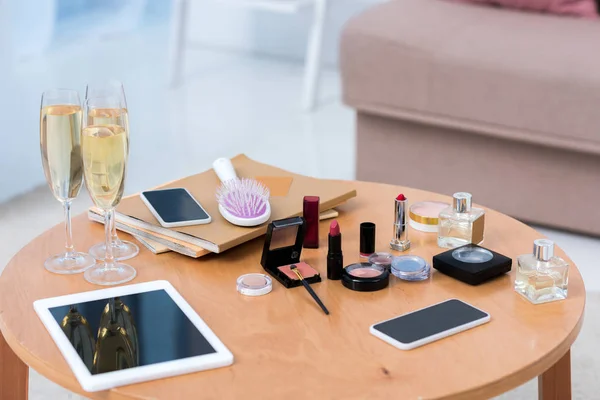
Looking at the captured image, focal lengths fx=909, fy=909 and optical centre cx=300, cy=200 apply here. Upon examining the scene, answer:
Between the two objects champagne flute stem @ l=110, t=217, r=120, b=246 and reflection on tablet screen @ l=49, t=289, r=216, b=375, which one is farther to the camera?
champagne flute stem @ l=110, t=217, r=120, b=246

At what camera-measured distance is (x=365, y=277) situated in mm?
1093

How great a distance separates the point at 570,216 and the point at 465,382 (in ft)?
4.04

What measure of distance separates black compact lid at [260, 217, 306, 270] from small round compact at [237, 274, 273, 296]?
36 millimetres

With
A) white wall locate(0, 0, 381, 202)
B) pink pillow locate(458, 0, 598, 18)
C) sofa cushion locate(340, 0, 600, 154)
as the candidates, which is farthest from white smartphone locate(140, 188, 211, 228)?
white wall locate(0, 0, 381, 202)

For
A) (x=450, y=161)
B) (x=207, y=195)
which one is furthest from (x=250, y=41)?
(x=207, y=195)

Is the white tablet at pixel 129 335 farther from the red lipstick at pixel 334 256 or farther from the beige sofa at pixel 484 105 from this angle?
the beige sofa at pixel 484 105

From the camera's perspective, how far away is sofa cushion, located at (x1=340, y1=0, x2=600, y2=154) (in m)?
1.91

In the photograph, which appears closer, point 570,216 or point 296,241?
point 296,241

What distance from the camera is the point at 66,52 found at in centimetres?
361

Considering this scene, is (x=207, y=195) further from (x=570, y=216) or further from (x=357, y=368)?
(x=570, y=216)

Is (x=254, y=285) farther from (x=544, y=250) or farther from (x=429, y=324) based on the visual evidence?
(x=544, y=250)

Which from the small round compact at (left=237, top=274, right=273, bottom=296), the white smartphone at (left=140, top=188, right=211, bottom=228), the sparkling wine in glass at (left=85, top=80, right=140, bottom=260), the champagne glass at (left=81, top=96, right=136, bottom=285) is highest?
the sparkling wine in glass at (left=85, top=80, right=140, bottom=260)

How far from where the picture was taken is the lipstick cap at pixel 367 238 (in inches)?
46.2

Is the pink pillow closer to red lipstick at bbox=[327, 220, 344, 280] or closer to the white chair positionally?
the white chair
